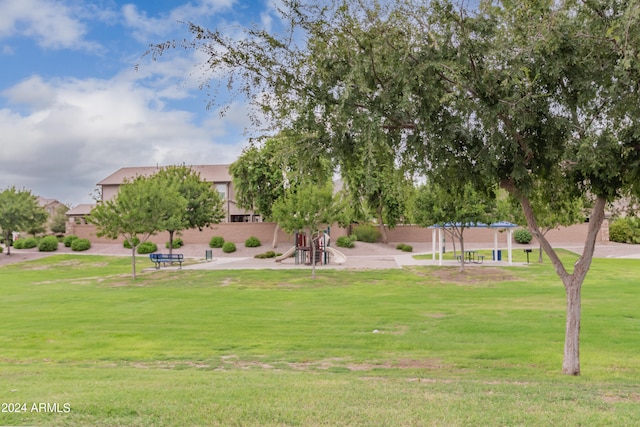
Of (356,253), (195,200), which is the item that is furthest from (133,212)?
(356,253)

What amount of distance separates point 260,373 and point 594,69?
692 cm

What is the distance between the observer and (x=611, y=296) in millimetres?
20703

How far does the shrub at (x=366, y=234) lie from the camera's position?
5481cm

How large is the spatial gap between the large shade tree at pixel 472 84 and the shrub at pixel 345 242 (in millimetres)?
41627

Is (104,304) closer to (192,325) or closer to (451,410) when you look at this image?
(192,325)

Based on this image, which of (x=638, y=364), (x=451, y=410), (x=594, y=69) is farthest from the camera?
(x=638, y=364)

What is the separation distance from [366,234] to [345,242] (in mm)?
5328

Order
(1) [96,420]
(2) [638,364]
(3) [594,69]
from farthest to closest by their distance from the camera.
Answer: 1. (2) [638,364]
2. (3) [594,69]
3. (1) [96,420]

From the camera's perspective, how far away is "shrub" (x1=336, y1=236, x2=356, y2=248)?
165 ft

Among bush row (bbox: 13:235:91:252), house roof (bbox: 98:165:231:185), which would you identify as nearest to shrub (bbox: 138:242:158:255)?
bush row (bbox: 13:235:91:252)

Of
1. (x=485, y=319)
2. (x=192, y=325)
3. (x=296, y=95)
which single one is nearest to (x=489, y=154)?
(x=296, y=95)

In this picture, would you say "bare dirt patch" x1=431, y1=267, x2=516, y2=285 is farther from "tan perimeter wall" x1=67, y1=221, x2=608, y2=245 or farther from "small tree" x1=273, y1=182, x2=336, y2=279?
"tan perimeter wall" x1=67, y1=221, x2=608, y2=245

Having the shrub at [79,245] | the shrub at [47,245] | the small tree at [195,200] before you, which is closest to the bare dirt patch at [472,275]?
the small tree at [195,200]

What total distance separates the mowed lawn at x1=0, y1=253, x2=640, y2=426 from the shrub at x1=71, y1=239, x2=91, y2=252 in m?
27.6
